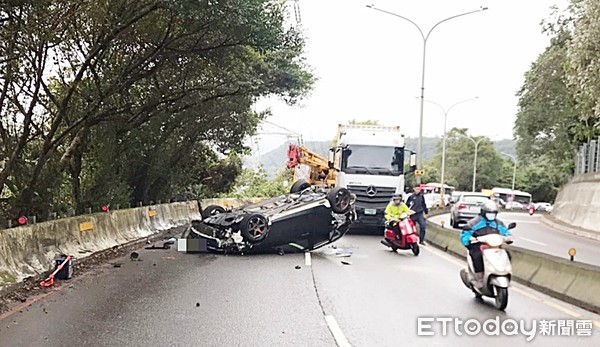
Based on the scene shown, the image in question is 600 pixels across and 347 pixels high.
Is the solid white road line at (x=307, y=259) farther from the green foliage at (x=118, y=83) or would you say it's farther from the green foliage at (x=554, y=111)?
the green foliage at (x=554, y=111)

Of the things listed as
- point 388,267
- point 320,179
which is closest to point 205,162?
point 320,179

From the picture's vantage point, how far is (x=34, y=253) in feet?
41.6

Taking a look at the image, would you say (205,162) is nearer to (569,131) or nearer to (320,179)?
(320,179)

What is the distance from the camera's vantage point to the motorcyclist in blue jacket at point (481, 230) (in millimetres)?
10805

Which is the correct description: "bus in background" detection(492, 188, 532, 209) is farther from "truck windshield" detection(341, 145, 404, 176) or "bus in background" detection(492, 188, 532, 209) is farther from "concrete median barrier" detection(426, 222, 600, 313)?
"concrete median barrier" detection(426, 222, 600, 313)

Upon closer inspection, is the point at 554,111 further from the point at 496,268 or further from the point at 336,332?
the point at 336,332

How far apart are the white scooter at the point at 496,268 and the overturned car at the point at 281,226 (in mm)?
6809

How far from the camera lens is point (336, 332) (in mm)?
8570

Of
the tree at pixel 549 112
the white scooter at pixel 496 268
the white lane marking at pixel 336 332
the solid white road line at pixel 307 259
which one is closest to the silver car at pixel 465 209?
the tree at pixel 549 112

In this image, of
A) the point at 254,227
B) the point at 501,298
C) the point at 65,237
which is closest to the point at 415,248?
the point at 254,227

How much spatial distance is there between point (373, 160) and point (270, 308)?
46.6 feet

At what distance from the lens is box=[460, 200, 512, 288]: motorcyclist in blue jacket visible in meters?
10.8

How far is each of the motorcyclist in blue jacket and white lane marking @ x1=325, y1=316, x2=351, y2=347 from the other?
8.72ft

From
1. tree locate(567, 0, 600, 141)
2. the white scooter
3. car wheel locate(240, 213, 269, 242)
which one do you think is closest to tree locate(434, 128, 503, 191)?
tree locate(567, 0, 600, 141)
